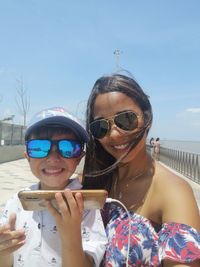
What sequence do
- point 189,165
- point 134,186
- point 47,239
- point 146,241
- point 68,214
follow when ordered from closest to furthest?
point 68,214 < point 146,241 < point 47,239 < point 134,186 < point 189,165

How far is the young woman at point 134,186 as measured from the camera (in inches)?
57.6

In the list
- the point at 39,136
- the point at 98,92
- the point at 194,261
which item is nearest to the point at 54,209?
the point at 39,136

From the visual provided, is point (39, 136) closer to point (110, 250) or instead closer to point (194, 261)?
point (110, 250)

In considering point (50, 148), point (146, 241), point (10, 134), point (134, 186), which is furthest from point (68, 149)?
point (10, 134)

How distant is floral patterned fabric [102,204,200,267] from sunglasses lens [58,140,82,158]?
269 millimetres

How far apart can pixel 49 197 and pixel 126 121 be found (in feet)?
1.68

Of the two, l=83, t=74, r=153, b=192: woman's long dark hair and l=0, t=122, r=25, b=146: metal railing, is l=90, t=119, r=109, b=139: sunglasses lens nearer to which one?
l=83, t=74, r=153, b=192: woman's long dark hair

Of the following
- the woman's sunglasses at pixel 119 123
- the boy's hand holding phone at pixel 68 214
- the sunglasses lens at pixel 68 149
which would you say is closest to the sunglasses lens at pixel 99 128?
the woman's sunglasses at pixel 119 123

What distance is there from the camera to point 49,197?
4.69 ft

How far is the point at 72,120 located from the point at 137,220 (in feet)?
1.62

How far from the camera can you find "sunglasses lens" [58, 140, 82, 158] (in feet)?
5.63

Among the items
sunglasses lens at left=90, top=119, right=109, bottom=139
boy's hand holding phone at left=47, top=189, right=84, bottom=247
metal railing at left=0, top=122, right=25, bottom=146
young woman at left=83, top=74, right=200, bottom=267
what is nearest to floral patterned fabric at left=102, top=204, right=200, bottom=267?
young woman at left=83, top=74, right=200, bottom=267

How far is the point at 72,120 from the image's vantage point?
1.74 meters

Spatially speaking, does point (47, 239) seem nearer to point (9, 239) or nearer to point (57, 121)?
point (9, 239)
